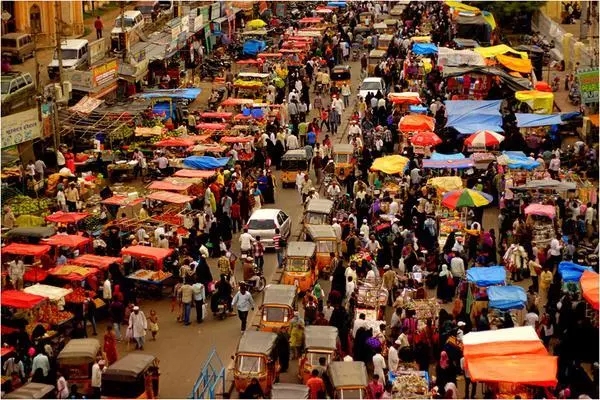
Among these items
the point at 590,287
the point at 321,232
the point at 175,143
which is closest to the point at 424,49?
the point at 175,143

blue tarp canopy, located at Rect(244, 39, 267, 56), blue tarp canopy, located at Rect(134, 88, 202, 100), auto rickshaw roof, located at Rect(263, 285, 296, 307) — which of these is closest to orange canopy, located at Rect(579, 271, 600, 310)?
auto rickshaw roof, located at Rect(263, 285, 296, 307)

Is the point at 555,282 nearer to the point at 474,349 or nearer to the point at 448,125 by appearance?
the point at 474,349

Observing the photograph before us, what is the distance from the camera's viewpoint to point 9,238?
27.3 meters

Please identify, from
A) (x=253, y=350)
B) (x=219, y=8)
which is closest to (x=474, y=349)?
(x=253, y=350)

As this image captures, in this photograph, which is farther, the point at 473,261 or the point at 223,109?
the point at 223,109

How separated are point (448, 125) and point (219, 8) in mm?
23104

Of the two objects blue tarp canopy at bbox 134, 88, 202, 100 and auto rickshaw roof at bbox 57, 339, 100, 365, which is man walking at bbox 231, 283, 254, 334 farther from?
blue tarp canopy at bbox 134, 88, 202, 100

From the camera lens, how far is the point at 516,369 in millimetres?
19297

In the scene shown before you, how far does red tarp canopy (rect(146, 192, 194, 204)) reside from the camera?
98.3 feet

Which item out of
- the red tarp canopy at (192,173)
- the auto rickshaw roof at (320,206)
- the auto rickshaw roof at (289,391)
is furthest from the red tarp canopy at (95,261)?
the auto rickshaw roof at (289,391)

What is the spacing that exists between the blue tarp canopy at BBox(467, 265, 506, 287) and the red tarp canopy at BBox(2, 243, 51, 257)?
9.35 meters

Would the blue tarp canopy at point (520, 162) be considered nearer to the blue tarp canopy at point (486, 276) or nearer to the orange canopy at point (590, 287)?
the blue tarp canopy at point (486, 276)

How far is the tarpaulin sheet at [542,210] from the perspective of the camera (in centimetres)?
2823

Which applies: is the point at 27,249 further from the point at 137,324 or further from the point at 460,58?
the point at 460,58
